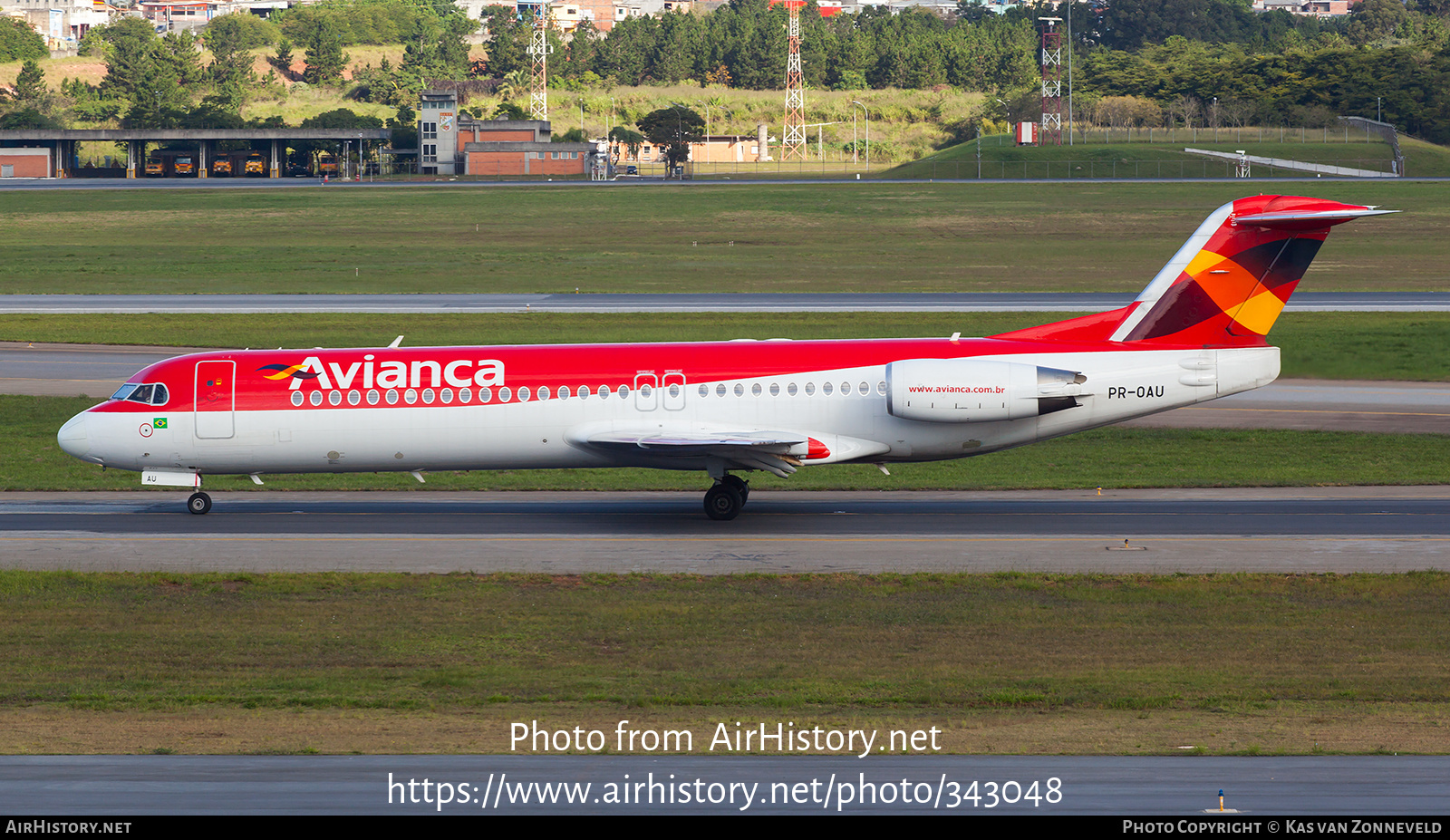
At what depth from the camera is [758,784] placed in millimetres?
13336

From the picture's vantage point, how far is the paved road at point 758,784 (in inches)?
487

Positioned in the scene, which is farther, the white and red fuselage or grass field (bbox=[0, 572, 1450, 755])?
the white and red fuselage

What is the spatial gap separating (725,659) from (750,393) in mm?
10071

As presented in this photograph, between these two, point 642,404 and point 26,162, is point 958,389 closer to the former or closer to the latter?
point 642,404

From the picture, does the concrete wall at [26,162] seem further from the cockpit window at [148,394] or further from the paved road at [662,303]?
the cockpit window at [148,394]

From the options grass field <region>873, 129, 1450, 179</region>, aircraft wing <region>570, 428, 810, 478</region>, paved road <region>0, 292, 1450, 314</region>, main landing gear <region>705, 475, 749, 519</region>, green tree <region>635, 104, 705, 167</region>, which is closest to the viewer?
aircraft wing <region>570, 428, 810, 478</region>

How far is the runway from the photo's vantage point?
2559 centimetres

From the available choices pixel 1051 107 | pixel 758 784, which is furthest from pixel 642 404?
pixel 1051 107

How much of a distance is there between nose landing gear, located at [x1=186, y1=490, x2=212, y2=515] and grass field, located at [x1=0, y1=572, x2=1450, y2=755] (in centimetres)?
645


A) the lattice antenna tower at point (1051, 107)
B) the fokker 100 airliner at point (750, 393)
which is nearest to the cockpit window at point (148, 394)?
the fokker 100 airliner at point (750, 393)

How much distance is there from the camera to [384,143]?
168500 mm

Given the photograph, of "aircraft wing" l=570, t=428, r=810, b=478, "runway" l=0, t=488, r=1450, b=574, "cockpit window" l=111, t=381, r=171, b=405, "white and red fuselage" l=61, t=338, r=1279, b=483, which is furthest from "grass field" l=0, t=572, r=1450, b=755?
"cockpit window" l=111, t=381, r=171, b=405

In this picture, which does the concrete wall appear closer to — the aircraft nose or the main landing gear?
the aircraft nose

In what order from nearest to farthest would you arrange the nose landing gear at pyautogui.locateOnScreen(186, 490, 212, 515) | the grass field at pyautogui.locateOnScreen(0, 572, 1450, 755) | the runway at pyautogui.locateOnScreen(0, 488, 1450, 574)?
the grass field at pyautogui.locateOnScreen(0, 572, 1450, 755) → the runway at pyautogui.locateOnScreen(0, 488, 1450, 574) → the nose landing gear at pyautogui.locateOnScreen(186, 490, 212, 515)
